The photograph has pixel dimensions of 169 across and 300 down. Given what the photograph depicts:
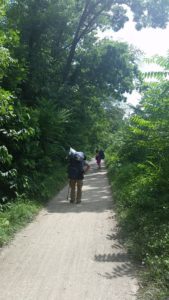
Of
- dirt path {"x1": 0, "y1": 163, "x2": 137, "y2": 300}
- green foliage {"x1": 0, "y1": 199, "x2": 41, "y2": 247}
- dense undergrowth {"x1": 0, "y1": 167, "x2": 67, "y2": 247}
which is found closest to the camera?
dirt path {"x1": 0, "y1": 163, "x2": 137, "y2": 300}

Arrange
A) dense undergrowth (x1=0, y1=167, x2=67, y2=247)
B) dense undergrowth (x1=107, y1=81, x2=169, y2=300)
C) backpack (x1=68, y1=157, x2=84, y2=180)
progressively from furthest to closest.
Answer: backpack (x1=68, y1=157, x2=84, y2=180)
dense undergrowth (x1=0, y1=167, x2=67, y2=247)
dense undergrowth (x1=107, y1=81, x2=169, y2=300)

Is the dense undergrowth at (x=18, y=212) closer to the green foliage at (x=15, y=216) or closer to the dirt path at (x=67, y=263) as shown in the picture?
the green foliage at (x=15, y=216)

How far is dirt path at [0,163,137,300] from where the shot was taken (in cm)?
468

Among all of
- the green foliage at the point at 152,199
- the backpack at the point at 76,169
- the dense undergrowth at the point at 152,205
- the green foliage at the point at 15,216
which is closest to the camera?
the dense undergrowth at the point at 152,205

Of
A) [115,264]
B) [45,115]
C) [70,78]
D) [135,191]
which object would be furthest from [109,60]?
[115,264]

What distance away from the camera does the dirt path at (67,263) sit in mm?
4684

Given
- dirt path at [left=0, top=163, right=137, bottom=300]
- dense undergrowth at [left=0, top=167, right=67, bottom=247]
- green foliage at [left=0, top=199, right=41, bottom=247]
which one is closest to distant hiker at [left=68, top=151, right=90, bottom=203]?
dense undergrowth at [left=0, top=167, right=67, bottom=247]

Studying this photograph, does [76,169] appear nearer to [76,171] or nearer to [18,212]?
[76,171]

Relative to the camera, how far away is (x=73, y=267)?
559 centimetres

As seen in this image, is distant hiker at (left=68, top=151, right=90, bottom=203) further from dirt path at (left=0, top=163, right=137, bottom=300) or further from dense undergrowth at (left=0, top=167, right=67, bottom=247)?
dirt path at (left=0, top=163, right=137, bottom=300)

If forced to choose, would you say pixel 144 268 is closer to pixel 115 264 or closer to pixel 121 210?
pixel 115 264

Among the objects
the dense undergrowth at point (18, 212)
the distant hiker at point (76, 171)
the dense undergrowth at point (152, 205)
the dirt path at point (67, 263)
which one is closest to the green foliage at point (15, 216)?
the dense undergrowth at point (18, 212)

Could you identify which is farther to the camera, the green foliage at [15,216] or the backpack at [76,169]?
the backpack at [76,169]

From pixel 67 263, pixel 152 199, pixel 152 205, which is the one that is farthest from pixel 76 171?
pixel 67 263
